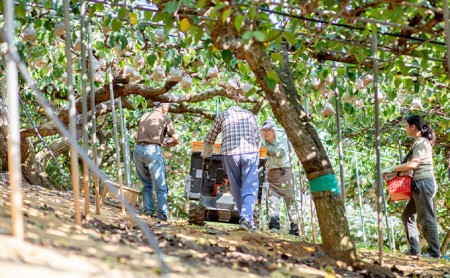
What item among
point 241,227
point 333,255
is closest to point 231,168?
point 241,227

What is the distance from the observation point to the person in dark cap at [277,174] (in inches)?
317

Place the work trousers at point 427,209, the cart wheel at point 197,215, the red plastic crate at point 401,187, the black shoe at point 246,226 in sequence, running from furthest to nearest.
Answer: the cart wheel at point 197,215 < the red plastic crate at point 401,187 < the work trousers at point 427,209 < the black shoe at point 246,226

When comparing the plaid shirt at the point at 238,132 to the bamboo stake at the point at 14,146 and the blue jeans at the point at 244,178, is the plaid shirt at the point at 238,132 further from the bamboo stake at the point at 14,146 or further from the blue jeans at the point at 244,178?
the bamboo stake at the point at 14,146

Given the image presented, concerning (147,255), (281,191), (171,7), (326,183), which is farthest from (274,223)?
(147,255)

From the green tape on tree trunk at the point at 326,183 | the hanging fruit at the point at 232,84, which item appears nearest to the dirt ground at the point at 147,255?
the green tape on tree trunk at the point at 326,183

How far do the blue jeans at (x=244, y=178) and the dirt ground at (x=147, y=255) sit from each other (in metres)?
0.92

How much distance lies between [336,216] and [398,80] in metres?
1.49

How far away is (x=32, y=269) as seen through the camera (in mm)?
2287

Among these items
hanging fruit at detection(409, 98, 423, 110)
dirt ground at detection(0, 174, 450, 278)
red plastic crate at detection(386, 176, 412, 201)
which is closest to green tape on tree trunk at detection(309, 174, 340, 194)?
dirt ground at detection(0, 174, 450, 278)

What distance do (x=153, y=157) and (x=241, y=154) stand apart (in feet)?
3.91

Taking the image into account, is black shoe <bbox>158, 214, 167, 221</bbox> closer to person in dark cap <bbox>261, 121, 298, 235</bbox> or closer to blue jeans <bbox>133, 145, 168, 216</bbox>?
blue jeans <bbox>133, 145, 168, 216</bbox>

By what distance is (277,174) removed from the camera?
830cm

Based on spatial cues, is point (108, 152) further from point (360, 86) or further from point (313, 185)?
point (313, 185)

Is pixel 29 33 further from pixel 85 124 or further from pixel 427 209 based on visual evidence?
pixel 427 209
